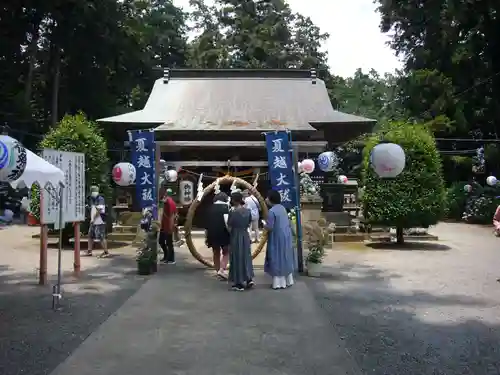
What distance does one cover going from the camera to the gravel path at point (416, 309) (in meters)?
5.65

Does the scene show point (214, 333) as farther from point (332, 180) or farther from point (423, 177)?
point (332, 180)

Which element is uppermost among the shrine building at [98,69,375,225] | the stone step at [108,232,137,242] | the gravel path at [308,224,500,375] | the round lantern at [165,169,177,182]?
the shrine building at [98,69,375,225]

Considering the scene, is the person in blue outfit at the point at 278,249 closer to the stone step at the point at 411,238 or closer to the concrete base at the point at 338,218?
the stone step at the point at 411,238

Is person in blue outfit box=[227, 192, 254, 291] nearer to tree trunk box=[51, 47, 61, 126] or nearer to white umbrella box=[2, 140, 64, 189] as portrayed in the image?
white umbrella box=[2, 140, 64, 189]

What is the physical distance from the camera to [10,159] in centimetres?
635

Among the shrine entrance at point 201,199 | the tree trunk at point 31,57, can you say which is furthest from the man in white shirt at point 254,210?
the tree trunk at point 31,57

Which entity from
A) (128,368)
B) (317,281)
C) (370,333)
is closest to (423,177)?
(317,281)

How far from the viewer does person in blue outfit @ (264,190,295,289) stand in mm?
9445

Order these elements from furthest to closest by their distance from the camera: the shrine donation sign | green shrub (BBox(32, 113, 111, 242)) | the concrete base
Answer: the concrete base < green shrub (BBox(32, 113, 111, 242)) < the shrine donation sign

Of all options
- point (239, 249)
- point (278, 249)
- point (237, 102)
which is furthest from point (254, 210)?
point (237, 102)

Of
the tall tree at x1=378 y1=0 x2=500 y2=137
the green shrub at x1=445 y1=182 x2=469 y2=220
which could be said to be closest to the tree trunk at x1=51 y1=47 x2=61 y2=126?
the tall tree at x1=378 y1=0 x2=500 y2=137

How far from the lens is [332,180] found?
2503cm

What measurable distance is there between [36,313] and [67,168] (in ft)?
9.58

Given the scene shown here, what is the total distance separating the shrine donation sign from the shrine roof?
5.77 metres
